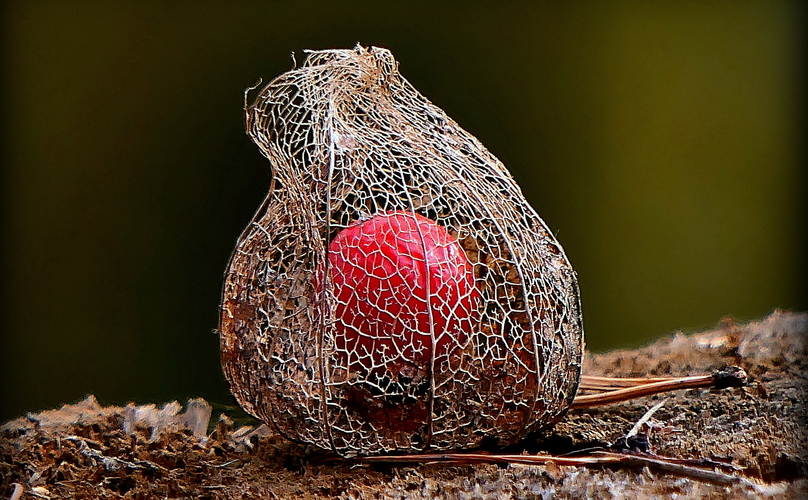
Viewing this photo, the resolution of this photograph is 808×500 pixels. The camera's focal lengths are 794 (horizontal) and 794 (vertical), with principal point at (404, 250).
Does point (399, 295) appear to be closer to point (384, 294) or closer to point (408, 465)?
point (384, 294)

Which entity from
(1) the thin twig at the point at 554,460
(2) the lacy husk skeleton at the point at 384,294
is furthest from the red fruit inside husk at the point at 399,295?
(1) the thin twig at the point at 554,460

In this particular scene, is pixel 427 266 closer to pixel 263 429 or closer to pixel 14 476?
pixel 263 429

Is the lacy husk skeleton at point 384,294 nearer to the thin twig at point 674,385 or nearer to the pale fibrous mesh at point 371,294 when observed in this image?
the pale fibrous mesh at point 371,294

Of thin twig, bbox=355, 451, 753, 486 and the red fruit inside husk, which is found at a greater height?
the red fruit inside husk

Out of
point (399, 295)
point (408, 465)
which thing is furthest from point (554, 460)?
point (399, 295)

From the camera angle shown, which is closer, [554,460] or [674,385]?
[554,460]

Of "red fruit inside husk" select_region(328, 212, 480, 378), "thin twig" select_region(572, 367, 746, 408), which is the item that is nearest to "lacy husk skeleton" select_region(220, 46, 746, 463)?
"red fruit inside husk" select_region(328, 212, 480, 378)

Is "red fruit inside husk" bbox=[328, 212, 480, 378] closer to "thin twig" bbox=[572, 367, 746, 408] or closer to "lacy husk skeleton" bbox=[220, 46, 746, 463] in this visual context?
"lacy husk skeleton" bbox=[220, 46, 746, 463]
